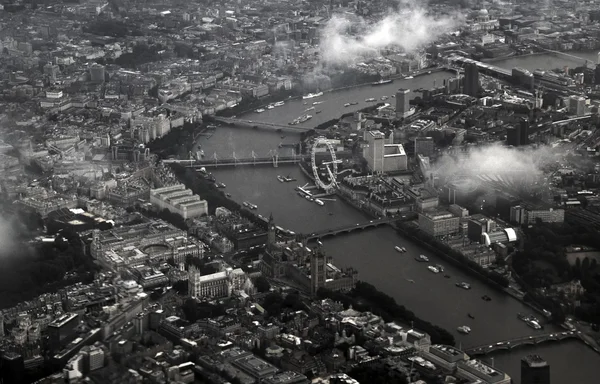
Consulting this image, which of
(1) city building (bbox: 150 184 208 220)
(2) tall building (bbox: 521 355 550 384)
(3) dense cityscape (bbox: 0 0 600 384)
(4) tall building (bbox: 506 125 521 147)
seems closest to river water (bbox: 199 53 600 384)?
(3) dense cityscape (bbox: 0 0 600 384)

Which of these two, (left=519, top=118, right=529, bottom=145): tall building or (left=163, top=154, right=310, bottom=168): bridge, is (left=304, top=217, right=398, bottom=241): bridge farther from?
(left=519, top=118, right=529, bottom=145): tall building

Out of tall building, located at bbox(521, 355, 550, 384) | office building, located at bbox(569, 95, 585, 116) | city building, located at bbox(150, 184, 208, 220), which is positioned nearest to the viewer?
tall building, located at bbox(521, 355, 550, 384)

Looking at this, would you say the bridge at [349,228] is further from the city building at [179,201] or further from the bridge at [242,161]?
the bridge at [242,161]

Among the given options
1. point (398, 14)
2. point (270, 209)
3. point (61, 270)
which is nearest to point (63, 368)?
point (61, 270)

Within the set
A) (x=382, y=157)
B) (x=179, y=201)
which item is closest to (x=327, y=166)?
(x=382, y=157)

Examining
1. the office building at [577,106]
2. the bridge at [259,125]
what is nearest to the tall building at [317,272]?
the bridge at [259,125]
